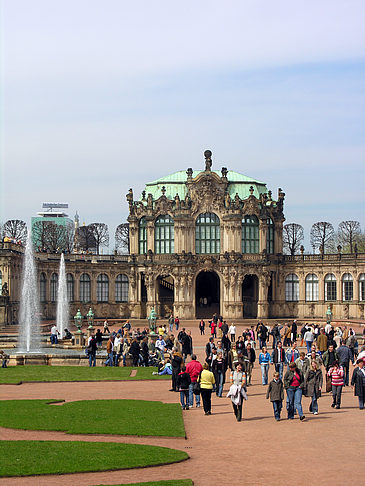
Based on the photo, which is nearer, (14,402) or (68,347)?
(14,402)

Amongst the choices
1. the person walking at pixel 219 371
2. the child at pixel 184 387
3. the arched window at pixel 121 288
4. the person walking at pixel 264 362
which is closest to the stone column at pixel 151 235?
the arched window at pixel 121 288

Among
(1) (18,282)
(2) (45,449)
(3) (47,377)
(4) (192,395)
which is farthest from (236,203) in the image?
(2) (45,449)

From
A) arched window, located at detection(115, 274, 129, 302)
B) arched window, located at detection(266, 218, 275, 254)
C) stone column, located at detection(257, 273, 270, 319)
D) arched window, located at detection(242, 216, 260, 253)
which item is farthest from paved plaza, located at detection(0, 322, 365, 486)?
arched window, located at detection(115, 274, 129, 302)

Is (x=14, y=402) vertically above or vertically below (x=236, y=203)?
below

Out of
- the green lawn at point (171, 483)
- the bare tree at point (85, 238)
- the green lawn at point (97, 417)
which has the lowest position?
the green lawn at point (171, 483)

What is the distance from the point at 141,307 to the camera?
307ft

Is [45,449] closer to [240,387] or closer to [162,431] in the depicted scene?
[162,431]

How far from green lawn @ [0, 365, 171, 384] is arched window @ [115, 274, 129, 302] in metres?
53.0

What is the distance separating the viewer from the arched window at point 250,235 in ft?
301

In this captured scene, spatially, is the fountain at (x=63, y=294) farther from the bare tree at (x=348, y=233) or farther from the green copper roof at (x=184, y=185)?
the bare tree at (x=348, y=233)

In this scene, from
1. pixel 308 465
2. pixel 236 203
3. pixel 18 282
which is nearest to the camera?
pixel 308 465

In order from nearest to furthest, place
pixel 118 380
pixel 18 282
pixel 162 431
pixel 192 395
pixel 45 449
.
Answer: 1. pixel 45 449
2. pixel 162 431
3. pixel 192 395
4. pixel 118 380
5. pixel 18 282

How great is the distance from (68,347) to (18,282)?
30.7 metres

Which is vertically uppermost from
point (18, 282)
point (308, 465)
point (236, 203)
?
point (236, 203)
